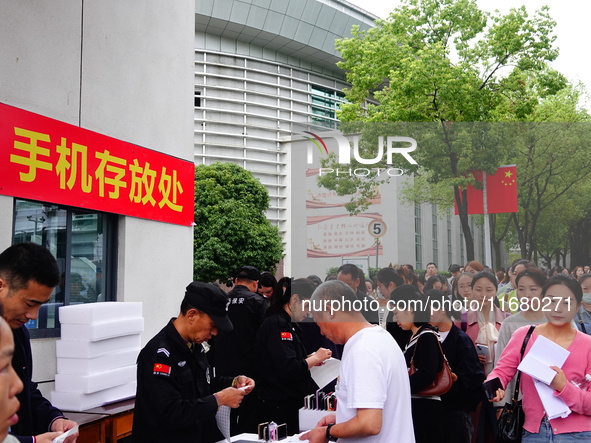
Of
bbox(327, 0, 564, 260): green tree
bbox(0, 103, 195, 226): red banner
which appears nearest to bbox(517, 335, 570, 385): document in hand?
bbox(0, 103, 195, 226): red banner

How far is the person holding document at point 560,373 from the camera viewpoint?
314cm

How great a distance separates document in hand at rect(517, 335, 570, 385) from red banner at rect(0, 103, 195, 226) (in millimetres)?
3645

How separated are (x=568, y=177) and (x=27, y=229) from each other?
4256mm

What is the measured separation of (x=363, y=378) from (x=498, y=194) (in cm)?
261

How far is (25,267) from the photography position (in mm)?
2488

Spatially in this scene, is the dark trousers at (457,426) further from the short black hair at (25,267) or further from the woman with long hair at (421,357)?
the short black hair at (25,267)

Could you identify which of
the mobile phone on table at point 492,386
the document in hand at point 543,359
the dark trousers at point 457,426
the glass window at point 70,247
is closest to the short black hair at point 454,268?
the dark trousers at point 457,426

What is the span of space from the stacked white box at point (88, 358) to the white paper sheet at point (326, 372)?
152cm

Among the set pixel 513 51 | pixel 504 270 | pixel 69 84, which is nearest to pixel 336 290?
pixel 504 270

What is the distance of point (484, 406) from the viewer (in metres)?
4.80

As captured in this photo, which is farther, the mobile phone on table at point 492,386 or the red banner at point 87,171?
the red banner at point 87,171

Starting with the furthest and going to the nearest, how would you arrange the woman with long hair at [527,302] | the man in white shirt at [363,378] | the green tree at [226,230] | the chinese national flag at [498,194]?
the green tree at [226,230] < the chinese national flag at [498,194] < the woman with long hair at [527,302] < the man in white shirt at [363,378]

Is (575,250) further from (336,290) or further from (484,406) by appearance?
(336,290)

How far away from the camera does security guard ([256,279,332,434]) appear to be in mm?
4516
